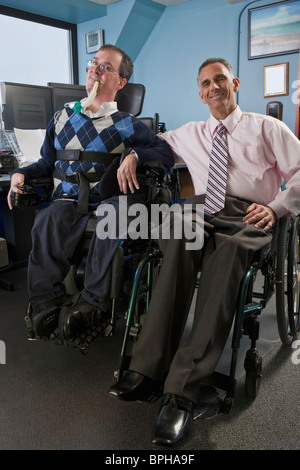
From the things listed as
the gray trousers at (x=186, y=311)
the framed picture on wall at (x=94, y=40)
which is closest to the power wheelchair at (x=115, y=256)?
the gray trousers at (x=186, y=311)

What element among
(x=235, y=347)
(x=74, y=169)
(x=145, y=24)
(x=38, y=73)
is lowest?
(x=235, y=347)

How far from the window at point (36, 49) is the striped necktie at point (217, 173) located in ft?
11.7

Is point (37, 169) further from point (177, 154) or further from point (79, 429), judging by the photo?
point (79, 429)

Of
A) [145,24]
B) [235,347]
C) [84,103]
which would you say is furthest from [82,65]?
[235,347]

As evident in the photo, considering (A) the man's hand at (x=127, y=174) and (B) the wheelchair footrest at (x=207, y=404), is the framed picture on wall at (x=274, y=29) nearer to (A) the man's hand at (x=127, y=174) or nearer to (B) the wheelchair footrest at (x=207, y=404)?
(A) the man's hand at (x=127, y=174)

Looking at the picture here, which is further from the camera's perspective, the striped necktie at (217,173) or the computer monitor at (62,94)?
the computer monitor at (62,94)

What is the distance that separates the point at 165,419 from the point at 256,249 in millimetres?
547

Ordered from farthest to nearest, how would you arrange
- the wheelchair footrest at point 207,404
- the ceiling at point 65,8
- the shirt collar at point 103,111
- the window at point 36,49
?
the window at point 36,49, the ceiling at point 65,8, the shirt collar at point 103,111, the wheelchair footrest at point 207,404

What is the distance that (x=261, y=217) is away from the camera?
143 cm

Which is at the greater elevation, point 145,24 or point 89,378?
point 145,24

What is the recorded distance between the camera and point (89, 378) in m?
1.56

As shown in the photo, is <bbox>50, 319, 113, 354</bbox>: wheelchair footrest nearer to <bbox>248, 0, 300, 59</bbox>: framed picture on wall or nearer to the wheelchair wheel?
the wheelchair wheel

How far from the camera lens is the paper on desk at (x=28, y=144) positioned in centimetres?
254

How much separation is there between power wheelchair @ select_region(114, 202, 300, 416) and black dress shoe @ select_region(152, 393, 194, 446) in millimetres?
86
